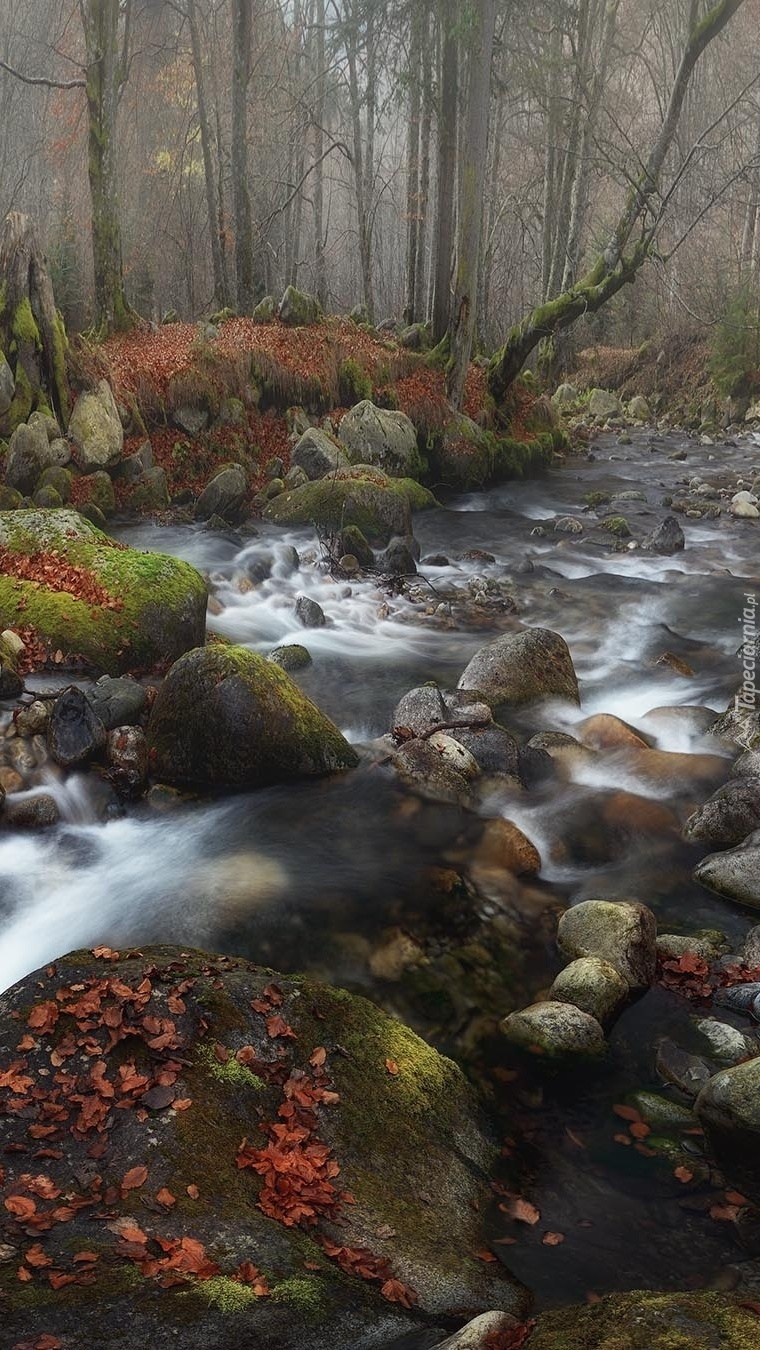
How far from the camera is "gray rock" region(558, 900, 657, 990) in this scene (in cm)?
486

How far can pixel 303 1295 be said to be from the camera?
2529 mm

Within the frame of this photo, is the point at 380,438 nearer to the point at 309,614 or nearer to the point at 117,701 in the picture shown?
the point at 309,614

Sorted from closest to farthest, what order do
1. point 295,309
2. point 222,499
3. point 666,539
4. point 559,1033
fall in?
point 559,1033, point 222,499, point 666,539, point 295,309

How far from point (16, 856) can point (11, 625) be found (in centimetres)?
287

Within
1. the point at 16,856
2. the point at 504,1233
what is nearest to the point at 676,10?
the point at 16,856

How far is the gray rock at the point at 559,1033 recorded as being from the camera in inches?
173

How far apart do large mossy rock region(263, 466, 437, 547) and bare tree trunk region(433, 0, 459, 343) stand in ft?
24.2

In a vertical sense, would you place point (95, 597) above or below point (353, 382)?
below

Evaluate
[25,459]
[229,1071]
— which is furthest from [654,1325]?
[25,459]

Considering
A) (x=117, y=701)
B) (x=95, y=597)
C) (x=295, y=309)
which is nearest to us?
(x=117, y=701)

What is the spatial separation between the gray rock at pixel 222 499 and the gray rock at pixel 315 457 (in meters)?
1.50

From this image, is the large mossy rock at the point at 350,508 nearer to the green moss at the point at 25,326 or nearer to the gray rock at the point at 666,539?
the gray rock at the point at 666,539

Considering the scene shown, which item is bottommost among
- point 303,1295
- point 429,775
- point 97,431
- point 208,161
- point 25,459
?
point 429,775

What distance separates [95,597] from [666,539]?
31.2ft
